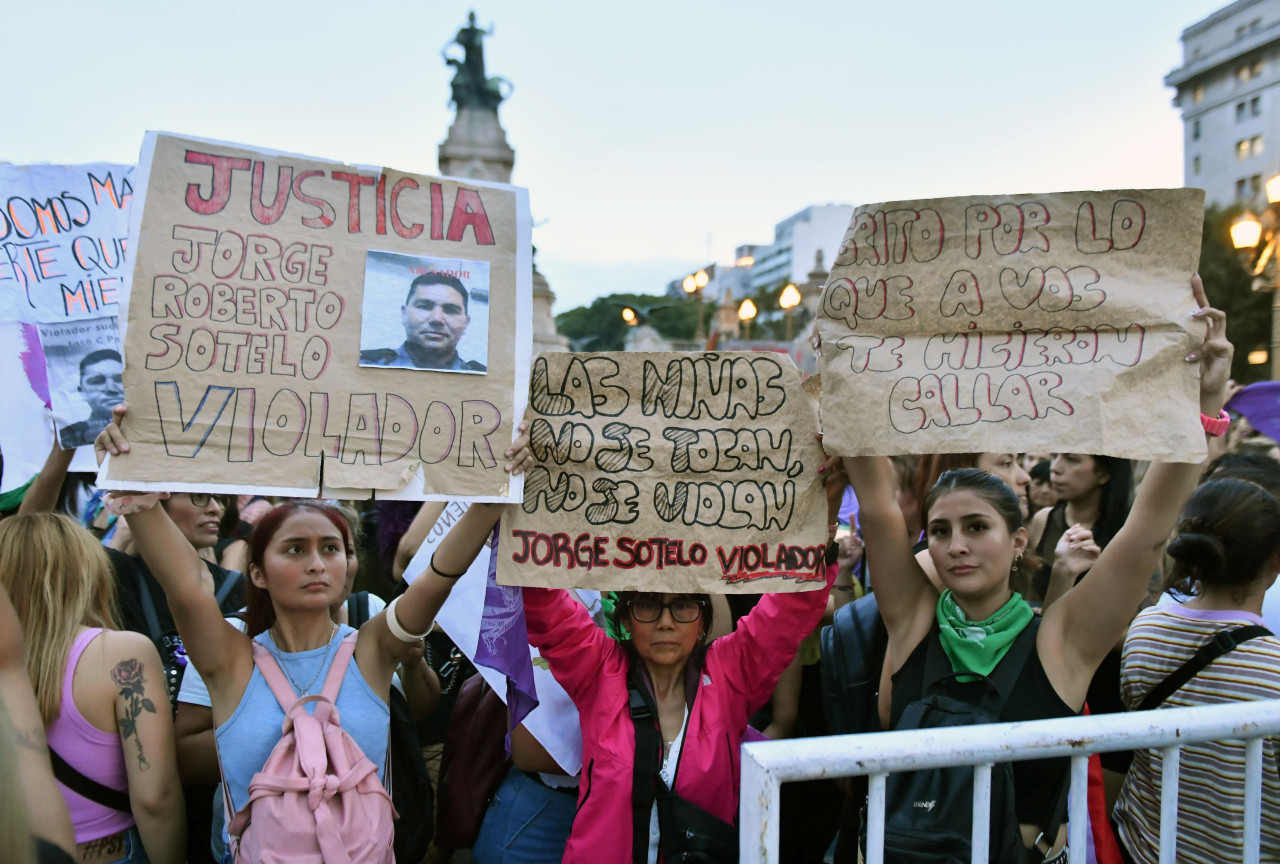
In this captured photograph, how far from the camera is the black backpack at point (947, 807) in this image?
188 centimetres

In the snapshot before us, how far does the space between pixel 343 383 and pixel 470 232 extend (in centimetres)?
52

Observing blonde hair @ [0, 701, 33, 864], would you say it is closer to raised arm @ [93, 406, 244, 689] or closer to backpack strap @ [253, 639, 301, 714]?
raised arm @ [93, 406, 244, 689]

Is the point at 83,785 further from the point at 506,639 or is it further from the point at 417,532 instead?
the point at 417,532

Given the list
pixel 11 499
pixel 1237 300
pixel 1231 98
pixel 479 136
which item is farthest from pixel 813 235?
pixel 11 499

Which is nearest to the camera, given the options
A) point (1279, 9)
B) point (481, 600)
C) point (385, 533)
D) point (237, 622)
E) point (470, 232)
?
point (470, 232)

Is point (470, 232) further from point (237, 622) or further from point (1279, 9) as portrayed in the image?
point (1279, 9)

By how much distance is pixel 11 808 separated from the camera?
1515mm

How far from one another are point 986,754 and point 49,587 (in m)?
2.34

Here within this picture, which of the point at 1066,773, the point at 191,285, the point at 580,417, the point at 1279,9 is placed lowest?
the point at 1066,773

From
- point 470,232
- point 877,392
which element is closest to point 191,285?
point 470,232

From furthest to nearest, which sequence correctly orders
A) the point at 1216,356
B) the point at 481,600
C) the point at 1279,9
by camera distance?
the point at 1279,9 < the point at 481,600 < the point at 1216,356

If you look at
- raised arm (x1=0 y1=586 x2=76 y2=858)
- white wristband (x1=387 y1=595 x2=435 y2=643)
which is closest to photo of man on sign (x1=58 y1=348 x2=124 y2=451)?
raised arm (x1=0 y1=586 x2=76 y2=858)

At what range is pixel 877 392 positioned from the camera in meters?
2.22

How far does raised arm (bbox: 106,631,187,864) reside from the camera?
7.55 feet
